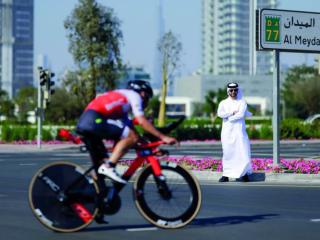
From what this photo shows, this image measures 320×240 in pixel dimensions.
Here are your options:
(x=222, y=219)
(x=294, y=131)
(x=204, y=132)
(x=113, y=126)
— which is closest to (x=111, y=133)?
(x=113, y=126)

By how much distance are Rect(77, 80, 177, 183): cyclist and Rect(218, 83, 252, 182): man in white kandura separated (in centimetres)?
756

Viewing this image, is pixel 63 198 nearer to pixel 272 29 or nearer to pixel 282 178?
pixel 282 178

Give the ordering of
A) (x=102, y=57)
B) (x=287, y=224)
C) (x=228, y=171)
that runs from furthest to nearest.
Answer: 1. (x=102, y=57)
2. (x=228, y=171)
3. (x=287, y=224)

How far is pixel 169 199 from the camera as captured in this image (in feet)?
29.8

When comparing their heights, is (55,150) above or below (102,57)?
below

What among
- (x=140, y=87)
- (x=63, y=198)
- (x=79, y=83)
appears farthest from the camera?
(x=79, y=83)

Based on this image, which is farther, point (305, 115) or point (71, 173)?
point (305, 115)

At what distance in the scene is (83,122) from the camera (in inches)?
353

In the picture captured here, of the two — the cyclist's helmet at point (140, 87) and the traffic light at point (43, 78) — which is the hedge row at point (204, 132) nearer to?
the traffic light at point (43, 78)

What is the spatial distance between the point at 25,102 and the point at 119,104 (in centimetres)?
10884

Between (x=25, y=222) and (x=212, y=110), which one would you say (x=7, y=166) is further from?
(x=212, y=110)

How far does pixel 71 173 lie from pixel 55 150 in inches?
1100

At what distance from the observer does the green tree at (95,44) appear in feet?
176

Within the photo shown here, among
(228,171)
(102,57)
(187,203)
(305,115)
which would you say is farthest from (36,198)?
(305,115)
